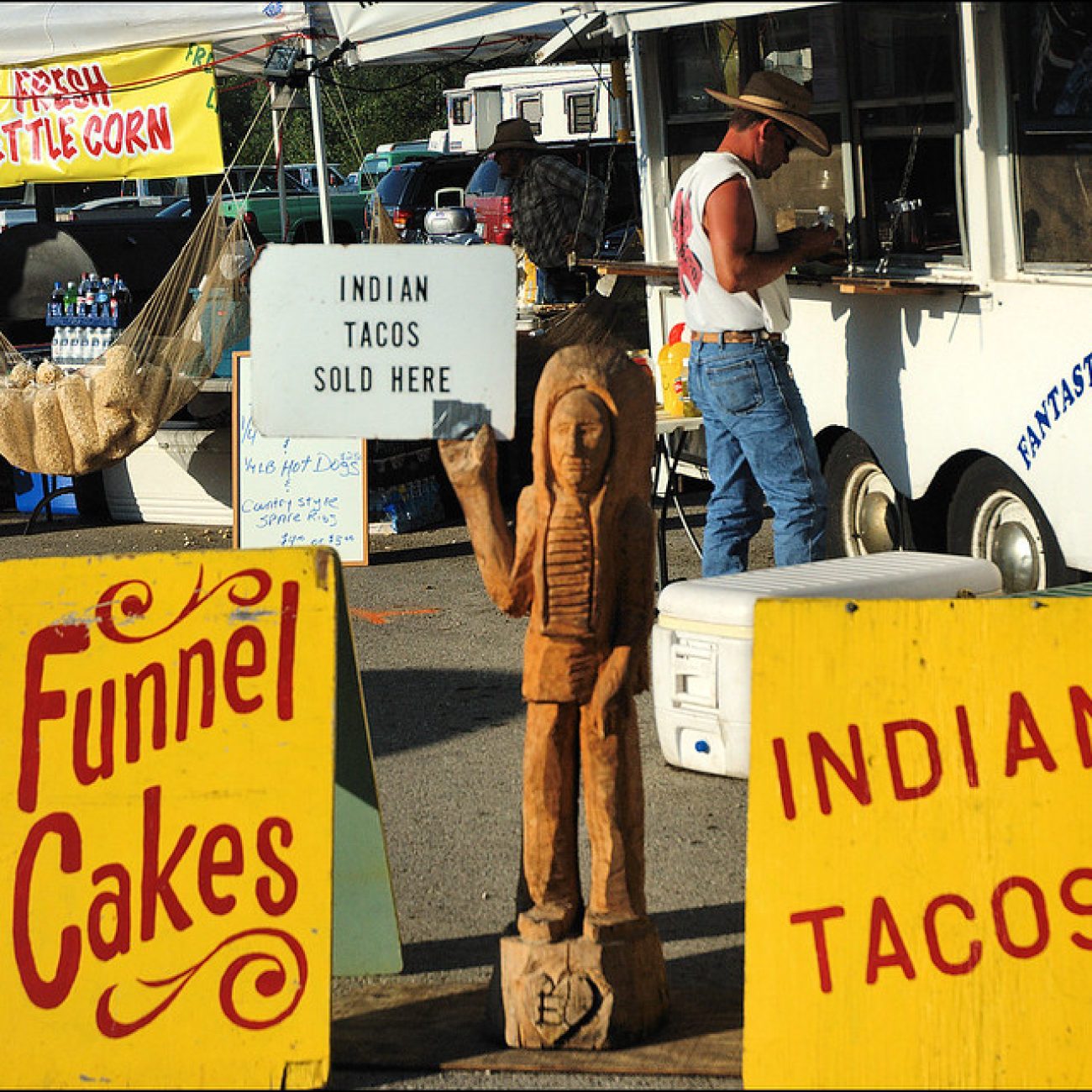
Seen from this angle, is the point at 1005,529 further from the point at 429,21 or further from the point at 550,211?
the point at 550,211

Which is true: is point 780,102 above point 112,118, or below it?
below

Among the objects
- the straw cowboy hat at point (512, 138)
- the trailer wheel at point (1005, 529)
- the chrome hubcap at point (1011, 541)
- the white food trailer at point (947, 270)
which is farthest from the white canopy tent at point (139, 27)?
the chrome hubcap at point (1011, 541)

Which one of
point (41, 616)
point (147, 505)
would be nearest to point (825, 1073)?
point (41, 616)

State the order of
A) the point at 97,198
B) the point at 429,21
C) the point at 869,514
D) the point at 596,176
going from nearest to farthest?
the point at 429,21, the point at 869,514, the point at 596,176, the point at 97,198

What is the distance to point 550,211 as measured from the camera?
10516 millimetres

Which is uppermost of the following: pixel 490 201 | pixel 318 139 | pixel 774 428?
pixel 490 201

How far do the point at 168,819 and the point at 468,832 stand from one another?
5.46ft

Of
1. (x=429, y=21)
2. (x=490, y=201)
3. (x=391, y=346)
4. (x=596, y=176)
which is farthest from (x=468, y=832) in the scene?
(x=490, y=201)

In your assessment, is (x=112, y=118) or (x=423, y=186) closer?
(x=112, y=118)

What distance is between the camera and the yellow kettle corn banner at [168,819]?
139 inches

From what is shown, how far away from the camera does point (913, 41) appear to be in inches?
266

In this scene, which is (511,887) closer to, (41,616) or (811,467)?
(41,616)

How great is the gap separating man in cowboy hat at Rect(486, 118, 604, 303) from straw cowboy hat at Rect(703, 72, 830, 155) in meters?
4.19

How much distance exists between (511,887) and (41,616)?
155 centimetres
